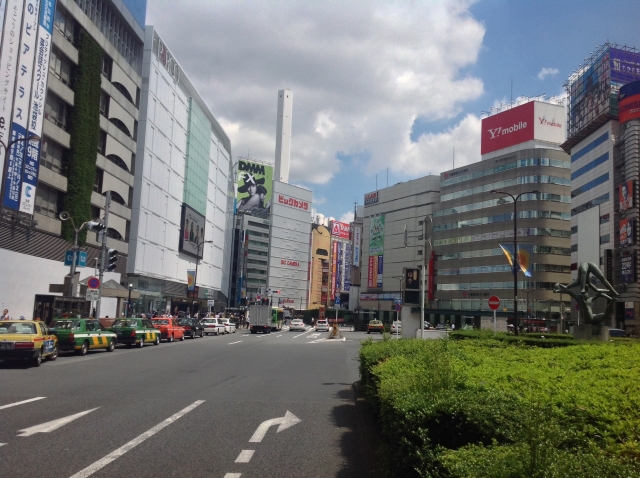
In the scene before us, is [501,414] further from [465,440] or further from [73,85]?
[73,85]

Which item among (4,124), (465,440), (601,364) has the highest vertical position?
(4,124)

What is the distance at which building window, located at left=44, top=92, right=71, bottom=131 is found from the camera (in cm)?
4391

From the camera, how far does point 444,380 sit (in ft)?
23.4

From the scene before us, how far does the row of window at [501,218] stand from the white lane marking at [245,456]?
302ft

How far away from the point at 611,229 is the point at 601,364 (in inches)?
2608

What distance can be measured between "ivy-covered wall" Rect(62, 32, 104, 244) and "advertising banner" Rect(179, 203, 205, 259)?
95.3 ft

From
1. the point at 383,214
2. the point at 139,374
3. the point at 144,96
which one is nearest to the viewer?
the point at 139,374

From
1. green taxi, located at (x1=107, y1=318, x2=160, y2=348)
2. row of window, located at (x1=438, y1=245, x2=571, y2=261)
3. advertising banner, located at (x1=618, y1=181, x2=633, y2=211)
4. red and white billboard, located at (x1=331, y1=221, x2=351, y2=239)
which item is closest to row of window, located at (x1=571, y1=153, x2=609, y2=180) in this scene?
advertising banner, located at (x1=618, y1=181, x2=633, y2=211)

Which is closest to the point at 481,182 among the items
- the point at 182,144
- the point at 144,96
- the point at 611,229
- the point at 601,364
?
the point at 611,229

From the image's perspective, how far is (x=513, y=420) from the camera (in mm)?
5180

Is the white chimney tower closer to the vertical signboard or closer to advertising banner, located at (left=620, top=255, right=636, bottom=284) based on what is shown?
advertising banner, located at (left=620, top=255, right=636, bottom=284)

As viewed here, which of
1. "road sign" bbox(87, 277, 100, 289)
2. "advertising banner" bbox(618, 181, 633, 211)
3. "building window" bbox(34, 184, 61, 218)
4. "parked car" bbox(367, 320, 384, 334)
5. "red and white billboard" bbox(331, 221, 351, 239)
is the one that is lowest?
"parked car" bbox(367, 320, 384, 334)

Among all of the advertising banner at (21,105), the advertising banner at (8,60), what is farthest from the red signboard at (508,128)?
the advertising banner at (8,60)

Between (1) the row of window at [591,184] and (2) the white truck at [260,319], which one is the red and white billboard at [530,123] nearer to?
(1) the row of window at [591,184]
